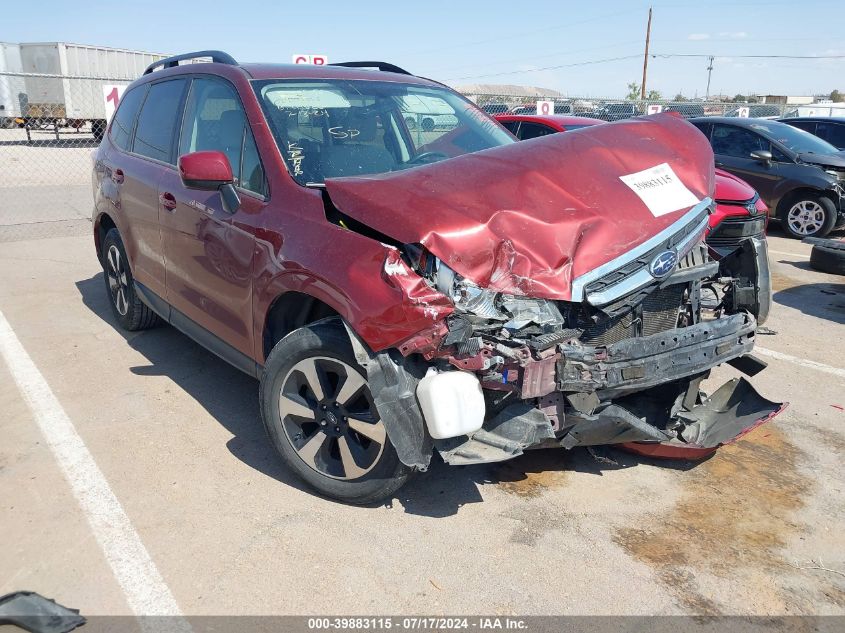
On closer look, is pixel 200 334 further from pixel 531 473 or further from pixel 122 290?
pixel 531 473

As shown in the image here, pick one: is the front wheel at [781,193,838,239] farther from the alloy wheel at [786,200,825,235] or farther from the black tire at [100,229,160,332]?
the black tire at [100,229,160,332]

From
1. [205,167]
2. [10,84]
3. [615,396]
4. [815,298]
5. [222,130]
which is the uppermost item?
[10,84]

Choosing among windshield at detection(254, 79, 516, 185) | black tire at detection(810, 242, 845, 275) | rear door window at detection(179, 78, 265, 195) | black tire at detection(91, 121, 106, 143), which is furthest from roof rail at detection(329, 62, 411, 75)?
black tire at detection(91, 121, 106, 143)

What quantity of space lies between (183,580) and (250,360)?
1267mm

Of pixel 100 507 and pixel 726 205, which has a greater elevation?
pixel 726 205

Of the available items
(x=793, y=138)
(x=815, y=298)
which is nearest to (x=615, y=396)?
(x=815, y=298)

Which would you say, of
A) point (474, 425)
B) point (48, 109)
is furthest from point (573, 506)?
point (48, 109)

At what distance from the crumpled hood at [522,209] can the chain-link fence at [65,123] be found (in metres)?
1.17

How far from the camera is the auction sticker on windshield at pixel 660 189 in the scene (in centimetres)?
330

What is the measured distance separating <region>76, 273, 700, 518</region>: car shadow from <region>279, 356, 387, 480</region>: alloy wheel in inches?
9.9

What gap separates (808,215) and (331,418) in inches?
376

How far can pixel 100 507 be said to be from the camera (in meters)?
3.32

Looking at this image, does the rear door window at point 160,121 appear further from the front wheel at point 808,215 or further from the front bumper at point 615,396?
the front wheel at point 808,215

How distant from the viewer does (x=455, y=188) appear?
305cm
